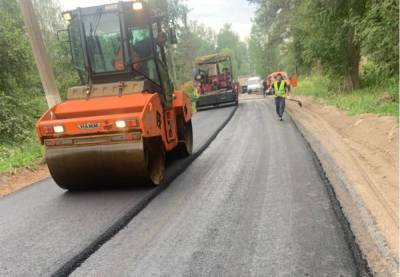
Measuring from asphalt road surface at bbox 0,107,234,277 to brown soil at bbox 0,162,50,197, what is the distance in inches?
27.9

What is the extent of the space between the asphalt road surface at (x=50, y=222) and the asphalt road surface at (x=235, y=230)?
0.24 m

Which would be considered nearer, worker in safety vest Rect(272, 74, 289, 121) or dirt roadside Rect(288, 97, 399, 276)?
dirt roadside Rect(288, 97, 399, 276)

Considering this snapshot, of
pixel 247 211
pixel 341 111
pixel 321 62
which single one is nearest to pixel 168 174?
pixel 247 211

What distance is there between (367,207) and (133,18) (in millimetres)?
4723

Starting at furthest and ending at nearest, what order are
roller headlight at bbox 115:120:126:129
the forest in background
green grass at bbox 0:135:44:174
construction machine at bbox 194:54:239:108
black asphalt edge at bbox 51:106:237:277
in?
construction machine at bbox 194:54:239:108, the forest in background, green grass at bbox 0:135:44:174, roller headlight at bbox 115:120:126:129, black asphalt edge at bbox 51:106:237:277

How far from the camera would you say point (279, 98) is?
14.9 meters

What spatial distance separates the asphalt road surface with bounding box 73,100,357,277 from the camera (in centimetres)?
391

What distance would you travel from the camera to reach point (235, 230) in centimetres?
475

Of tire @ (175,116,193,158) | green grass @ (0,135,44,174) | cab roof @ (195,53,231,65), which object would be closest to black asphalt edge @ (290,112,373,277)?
tire @ (175,116,193,158)

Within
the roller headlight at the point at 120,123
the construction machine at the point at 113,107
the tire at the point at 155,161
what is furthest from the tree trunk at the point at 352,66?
the roller headlight at the point at 120,123

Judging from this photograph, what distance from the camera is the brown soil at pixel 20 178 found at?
827 centimetres

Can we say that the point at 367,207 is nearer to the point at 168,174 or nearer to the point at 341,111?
the point at 168,174

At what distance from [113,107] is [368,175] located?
3.91 m

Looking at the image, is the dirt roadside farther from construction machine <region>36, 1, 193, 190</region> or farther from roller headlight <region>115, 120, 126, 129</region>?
roller headlight <region>115, 120, 126, 129</region>
